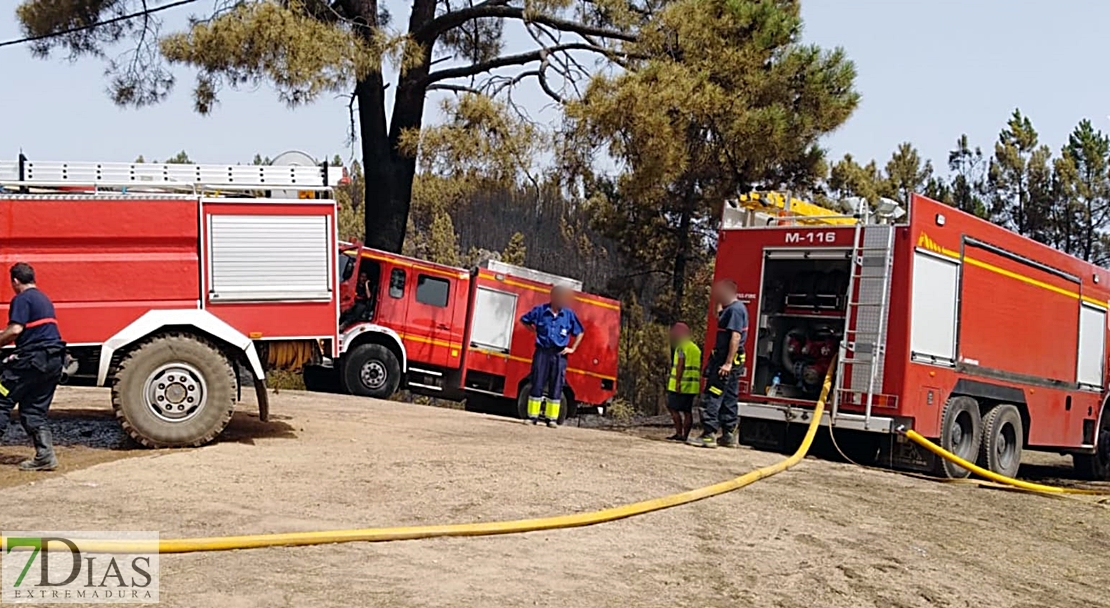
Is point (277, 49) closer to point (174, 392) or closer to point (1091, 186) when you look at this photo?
point (174, 392)

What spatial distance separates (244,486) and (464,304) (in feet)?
39.3

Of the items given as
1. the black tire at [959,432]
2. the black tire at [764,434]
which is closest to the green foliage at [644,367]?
the black tire at [764,434]

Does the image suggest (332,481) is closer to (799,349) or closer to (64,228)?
(64,228)

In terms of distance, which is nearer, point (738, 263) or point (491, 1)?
point (738, 263)

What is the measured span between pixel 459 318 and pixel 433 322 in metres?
0.50

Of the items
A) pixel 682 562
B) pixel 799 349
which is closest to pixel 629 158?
pixel 799 349

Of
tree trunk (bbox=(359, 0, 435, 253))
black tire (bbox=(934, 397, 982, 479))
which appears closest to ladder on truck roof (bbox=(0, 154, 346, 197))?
black tire (bbox=(934, 397, 982, 479))

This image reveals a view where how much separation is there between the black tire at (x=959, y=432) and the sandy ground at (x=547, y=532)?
1039mm

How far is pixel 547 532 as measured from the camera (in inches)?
292

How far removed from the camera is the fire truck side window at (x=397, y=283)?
761 inches

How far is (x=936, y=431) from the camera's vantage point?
40.6ft

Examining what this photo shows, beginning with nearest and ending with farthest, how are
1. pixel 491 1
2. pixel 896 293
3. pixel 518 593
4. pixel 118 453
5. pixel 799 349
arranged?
pixel 518 593
pixel 118 453
pixel 896 293
pixel 799 349
pixel 491 1

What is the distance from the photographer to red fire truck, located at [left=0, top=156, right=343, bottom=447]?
31.2ft

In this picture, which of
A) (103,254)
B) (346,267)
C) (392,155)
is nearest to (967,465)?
(103,254)
